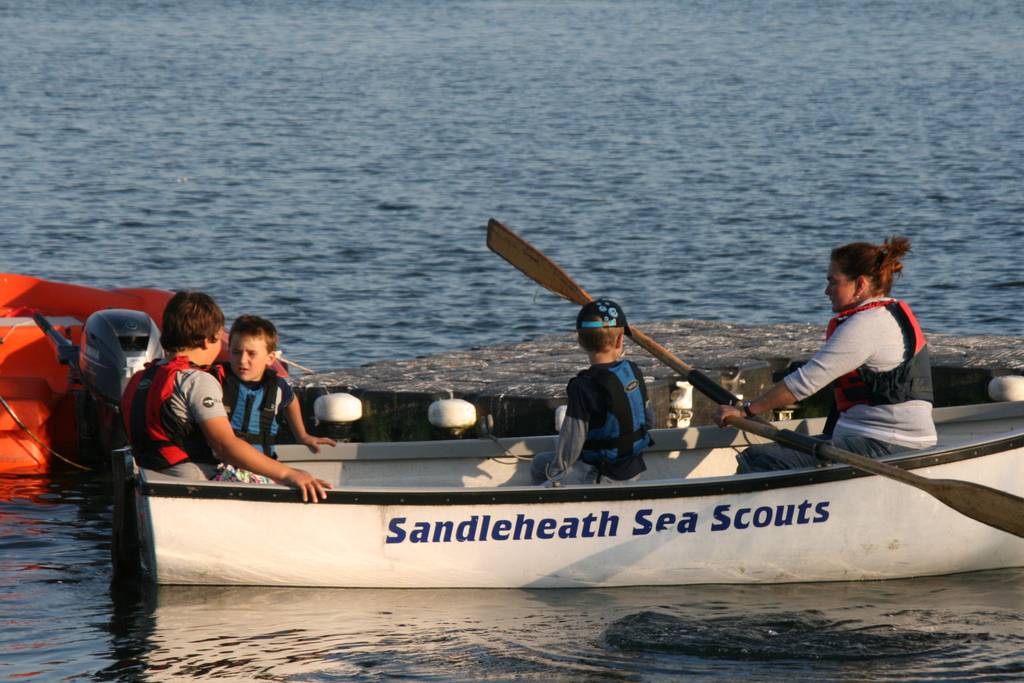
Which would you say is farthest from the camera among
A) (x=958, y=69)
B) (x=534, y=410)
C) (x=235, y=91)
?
(x=958, y=69)

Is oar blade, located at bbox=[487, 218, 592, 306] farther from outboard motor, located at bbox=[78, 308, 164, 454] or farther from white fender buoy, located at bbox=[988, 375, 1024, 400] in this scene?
outboard motor, located at bbox=[78, 308, 164, 454]

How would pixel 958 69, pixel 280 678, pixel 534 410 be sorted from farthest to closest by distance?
pixel 958 69
pixel 534 410
pixel 280 678

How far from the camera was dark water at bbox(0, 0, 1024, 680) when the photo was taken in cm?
657

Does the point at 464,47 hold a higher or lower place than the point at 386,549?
higher

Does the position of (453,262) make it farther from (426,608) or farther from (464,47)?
(464,47)

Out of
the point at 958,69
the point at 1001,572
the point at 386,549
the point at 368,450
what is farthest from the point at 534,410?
the point at 958,69

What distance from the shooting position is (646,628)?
6.65 m

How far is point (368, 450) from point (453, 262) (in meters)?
10.3

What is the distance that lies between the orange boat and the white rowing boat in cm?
277

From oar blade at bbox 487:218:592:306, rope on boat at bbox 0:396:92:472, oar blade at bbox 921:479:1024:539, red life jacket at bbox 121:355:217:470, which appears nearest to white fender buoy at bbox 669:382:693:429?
oar blade at bbox 487:218:592:306

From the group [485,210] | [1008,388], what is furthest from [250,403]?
[485,210]

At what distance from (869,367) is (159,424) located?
293cm

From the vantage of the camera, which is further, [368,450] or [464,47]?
[464,47]

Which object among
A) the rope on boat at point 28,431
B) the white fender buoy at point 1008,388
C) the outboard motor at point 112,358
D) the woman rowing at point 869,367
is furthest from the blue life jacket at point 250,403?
the white fender buoy at point 1008,388
